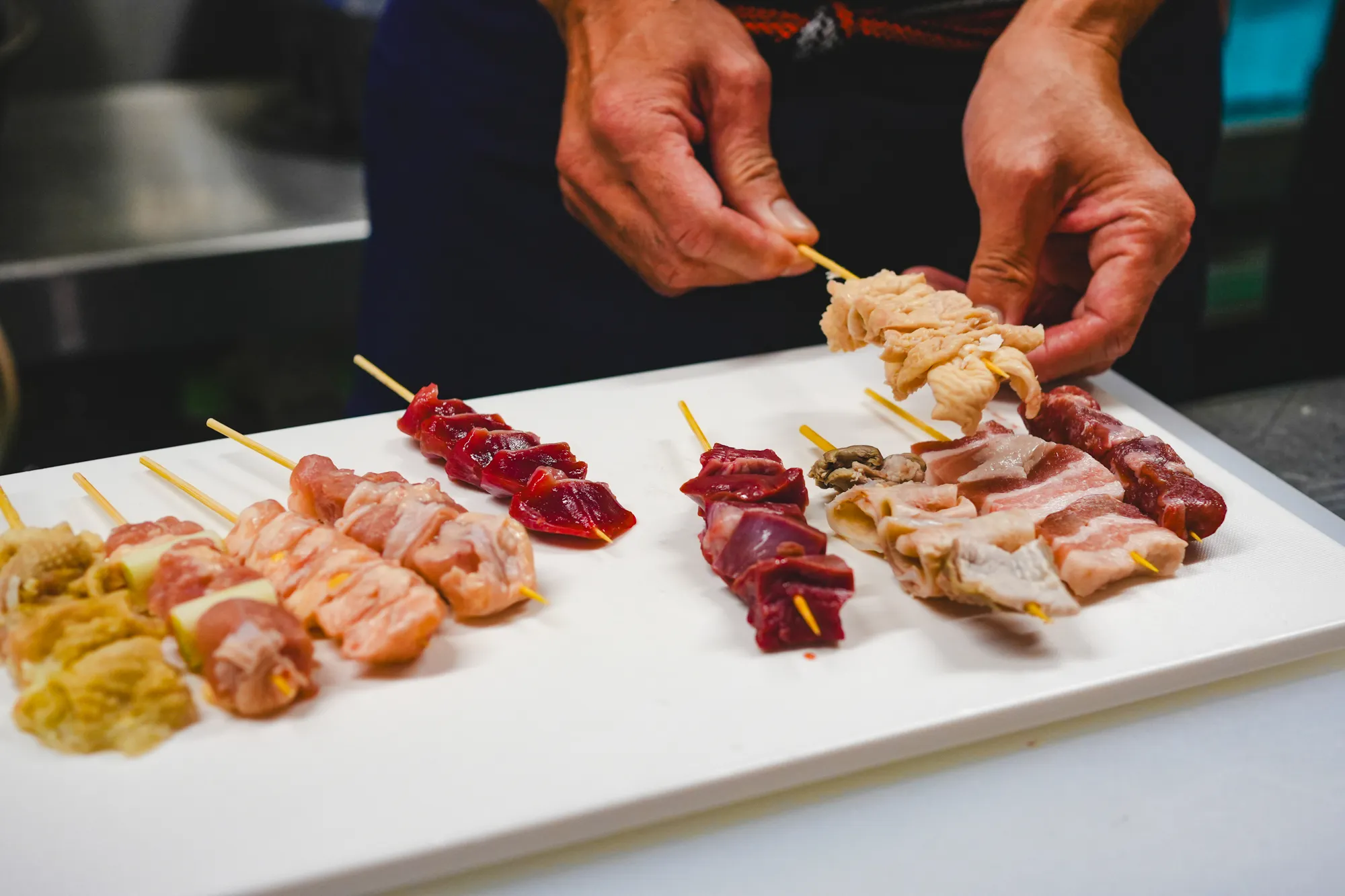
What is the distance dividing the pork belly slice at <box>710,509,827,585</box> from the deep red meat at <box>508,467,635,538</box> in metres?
0.28

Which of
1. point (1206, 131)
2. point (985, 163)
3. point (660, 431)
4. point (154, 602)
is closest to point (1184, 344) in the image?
point (1206, 131)

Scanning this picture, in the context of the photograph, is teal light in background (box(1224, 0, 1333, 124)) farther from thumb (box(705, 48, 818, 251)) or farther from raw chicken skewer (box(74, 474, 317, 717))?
raw chicken skewer (box(74, 474, 317, 717))

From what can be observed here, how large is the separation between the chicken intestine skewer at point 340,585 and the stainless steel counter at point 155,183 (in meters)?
3.30

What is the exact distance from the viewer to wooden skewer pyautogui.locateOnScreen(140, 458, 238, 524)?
8.57 feet

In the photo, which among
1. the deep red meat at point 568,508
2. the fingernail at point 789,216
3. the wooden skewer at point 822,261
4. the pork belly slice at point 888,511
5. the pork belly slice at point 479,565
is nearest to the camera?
the pork belly slice at point 479,565

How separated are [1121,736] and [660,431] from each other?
1.40 meters

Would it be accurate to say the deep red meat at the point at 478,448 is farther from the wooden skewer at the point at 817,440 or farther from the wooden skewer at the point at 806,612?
the wooden skewer at the point at 806,612

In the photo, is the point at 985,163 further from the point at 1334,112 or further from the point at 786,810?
the point at 1334,112

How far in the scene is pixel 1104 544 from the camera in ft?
7.88

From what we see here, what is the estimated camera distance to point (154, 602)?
7.36ft

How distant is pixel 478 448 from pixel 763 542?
77 cm

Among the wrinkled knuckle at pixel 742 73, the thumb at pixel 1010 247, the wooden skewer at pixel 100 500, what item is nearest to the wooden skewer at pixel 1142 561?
the thumb at pixel 1010 247

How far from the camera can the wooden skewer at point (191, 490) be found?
261 centimetres

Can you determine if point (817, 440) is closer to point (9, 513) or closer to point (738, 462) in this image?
point (738, 462)
